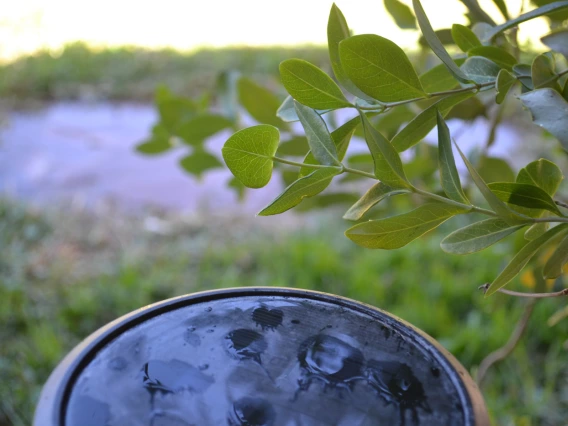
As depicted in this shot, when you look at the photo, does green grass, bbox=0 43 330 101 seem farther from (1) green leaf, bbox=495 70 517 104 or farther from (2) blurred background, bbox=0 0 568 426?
(1) green leaf, bbox=495 70 517 104

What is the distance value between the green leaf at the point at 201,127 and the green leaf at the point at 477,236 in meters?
0.45

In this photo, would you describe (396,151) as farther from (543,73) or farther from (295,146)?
(295,146)

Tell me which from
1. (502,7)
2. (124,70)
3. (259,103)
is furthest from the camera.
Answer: (124,70)

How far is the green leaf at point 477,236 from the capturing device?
42cm

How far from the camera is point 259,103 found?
33.1 inches

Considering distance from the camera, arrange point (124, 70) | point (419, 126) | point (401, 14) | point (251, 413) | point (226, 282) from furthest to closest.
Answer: point (124, 70) < point (226, 282) < point (401, 14) < point (419, 126) < point (251, 413)

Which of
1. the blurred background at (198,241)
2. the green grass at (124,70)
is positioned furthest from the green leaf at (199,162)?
the green grass at (124,70)

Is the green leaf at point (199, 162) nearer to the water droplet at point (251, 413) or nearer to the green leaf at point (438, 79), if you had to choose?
the green leaf at point (438, 79)

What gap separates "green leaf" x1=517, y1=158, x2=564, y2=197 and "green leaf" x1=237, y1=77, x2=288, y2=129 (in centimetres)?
42

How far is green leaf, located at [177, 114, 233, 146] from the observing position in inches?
31.3

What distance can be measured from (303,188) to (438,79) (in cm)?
21

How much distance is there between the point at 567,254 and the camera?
45cm

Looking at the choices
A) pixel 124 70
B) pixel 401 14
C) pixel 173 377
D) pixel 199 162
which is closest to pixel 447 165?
pixel 173 377

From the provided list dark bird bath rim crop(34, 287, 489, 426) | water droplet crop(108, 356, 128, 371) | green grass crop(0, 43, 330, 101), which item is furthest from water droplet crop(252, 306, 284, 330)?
green grass crop(0, 43, 330, 101)
